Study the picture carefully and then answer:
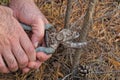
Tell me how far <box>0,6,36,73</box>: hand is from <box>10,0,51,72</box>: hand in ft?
0.13

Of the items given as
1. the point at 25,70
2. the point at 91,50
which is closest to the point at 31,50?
the point at 25,70

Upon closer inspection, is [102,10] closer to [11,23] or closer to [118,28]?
[118,28]

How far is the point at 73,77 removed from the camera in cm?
178

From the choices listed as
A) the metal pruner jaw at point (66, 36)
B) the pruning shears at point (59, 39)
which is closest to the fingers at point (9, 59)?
the pruning shears at point (59, 39)

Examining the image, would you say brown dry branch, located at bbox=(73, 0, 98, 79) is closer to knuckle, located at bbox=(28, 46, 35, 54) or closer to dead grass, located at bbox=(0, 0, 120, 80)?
dead grass, located at bbox=(0, 0, 120, 80)

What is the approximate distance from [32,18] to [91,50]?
1.33ft

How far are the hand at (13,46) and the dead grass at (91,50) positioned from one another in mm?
181

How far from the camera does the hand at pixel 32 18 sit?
5.26ft

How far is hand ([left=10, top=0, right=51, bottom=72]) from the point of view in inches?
63.2

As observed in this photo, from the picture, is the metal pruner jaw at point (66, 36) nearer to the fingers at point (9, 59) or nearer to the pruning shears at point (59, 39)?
the pruning shears at point (59, 39)

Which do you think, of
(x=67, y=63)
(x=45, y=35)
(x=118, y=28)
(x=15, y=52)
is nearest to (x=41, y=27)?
(x=45, y=35)

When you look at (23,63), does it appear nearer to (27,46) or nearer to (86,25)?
(27,46)

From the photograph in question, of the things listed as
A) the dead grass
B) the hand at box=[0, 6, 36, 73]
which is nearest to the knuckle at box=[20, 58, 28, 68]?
the hand at box=[0, 6, 36, 73]

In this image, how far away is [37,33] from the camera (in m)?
1.60
